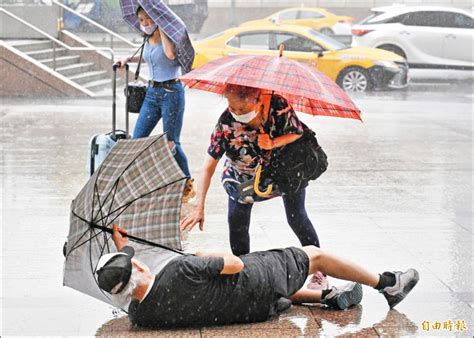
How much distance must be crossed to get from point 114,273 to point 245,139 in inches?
50.6

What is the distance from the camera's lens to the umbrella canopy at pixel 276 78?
5.71 metres

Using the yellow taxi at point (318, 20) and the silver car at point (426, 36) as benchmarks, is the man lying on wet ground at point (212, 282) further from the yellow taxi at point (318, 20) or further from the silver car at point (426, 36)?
the yellow taxi at point (318, 20)

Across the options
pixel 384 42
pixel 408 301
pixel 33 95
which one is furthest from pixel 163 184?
pixel 384 42

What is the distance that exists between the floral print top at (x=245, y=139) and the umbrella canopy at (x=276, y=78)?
13 centimetres

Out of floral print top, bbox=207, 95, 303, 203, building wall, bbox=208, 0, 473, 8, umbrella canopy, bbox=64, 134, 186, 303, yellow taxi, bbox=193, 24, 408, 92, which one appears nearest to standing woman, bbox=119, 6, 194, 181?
floral print top, bbox=207, 95, 303, 203

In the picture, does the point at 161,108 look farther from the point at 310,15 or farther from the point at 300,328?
the point at 310,15

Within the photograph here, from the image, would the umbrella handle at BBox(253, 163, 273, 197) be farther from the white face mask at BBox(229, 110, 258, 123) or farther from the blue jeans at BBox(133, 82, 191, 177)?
the blue jeans at BBox(133, 82, 191, 177)

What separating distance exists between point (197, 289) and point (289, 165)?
104cm

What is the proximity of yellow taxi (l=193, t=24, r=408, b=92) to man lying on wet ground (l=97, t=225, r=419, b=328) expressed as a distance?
14.9 meters

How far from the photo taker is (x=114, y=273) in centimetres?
512

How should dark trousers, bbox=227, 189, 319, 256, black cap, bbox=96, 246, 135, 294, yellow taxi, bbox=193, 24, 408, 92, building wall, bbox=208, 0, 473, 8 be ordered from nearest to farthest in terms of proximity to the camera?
black cap, bbox=96, 246, 135, 294
dark trousers, bbox=227, 189, 319, 256
yellow taxi, bbox=193, 24, 408, 92
building wall, bbox=208, 0, 473, 8

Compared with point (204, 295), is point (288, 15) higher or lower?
higher

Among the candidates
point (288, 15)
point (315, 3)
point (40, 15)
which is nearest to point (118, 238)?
point (40, 15)

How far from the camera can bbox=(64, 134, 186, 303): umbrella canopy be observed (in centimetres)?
556
